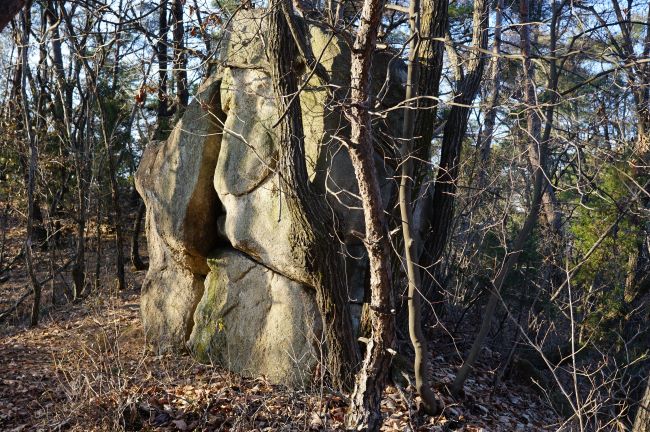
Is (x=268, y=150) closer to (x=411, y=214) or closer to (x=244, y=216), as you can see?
(x=244, y=216)

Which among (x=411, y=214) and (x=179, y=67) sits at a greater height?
(x=179, y=67)

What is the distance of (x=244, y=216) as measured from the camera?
694 cm

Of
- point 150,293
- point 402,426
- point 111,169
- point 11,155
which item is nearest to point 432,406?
point 402,426

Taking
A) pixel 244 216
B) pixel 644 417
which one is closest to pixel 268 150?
pixel 244 216

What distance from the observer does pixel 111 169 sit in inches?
471

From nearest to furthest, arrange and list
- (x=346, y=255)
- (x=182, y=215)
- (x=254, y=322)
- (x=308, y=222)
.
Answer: (x=308, y=222) < (x=346, y=255) < (x=254, y=322) < (x=182, y=215)

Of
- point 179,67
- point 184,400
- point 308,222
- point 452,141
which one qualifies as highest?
point 179,67

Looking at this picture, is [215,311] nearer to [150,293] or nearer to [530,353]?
[150,293]

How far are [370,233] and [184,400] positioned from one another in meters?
2.53

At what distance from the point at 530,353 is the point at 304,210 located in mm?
4329

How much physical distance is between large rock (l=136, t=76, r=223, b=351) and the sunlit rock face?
0.04 ft

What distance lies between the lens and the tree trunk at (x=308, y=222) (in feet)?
19.1

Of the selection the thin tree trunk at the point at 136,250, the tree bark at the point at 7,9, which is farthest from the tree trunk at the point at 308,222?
the thin tree trunk at the point at 136,250

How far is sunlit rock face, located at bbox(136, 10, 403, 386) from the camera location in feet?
21.0
